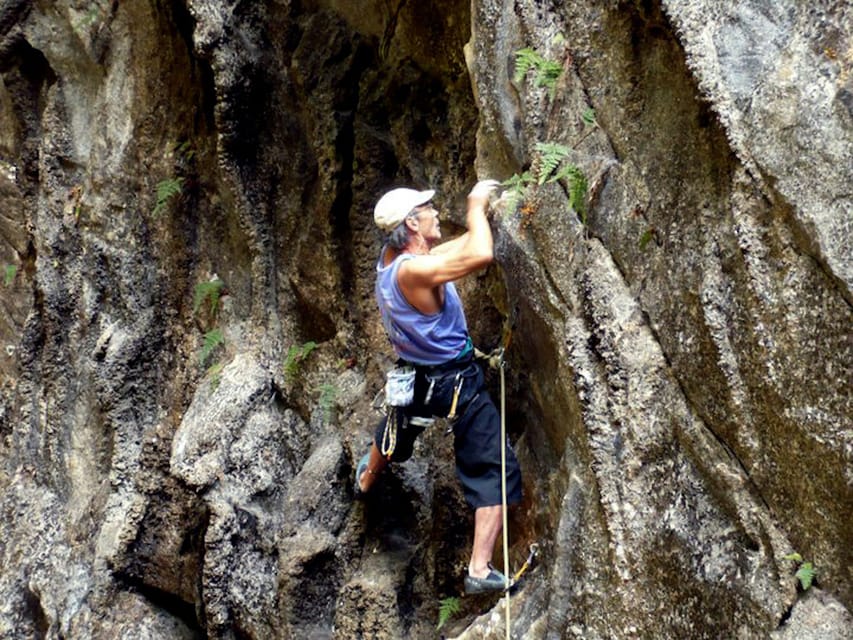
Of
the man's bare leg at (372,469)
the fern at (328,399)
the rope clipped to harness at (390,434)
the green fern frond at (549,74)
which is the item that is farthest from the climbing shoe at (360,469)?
the green fern frond at (549,74)

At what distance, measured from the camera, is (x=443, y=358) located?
619 centimetres

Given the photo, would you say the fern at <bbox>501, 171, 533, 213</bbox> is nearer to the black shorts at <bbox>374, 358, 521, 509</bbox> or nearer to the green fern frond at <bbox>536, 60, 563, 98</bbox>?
the green fern frond at <bbox>536, 60, 563, 98</bbox>

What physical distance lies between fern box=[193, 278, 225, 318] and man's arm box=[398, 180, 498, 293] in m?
3.94

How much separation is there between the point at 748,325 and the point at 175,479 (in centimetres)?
544

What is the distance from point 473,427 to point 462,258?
3.97 ft

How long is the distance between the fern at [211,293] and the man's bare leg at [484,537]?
13.8 feet

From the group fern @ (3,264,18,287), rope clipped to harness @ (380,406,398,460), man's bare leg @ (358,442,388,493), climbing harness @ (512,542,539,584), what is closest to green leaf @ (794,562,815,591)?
climbing harness @ (512,542,539,584)

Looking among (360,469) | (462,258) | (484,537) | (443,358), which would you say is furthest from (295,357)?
(462,258)

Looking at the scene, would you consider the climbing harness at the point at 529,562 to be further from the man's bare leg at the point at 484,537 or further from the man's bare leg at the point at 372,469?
the man's bare leg at the point at 372,469

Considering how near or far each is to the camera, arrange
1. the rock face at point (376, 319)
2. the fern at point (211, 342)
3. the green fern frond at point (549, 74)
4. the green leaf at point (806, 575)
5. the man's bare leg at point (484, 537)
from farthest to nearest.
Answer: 1. the fern at point (211, 342)
2. the man's bare leg at point (484, 537)
3. the green fern frond at point (549, 74)
4. the rock face at point (376, 319)
5. the green leaf at point (806, 575)

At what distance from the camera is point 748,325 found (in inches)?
185

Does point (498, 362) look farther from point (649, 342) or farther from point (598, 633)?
point (598, 633)

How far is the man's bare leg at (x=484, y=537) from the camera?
239 inches

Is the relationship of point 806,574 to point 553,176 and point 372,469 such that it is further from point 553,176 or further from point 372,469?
point 372,469
